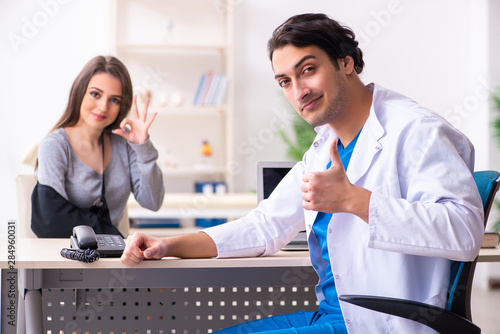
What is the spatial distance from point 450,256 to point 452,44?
4.69m

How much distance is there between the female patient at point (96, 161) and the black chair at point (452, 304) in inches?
50.7

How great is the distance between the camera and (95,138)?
241cm

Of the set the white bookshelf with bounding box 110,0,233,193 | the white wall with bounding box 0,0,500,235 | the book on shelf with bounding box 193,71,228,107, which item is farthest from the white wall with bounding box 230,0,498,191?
the book on shelf with bounding box 193,71,228,107

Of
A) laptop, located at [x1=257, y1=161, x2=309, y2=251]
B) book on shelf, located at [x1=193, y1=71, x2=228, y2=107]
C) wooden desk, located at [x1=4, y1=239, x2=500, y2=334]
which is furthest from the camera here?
book on shelf, located at [x1=193, y1=71, x2=228, y2=107]

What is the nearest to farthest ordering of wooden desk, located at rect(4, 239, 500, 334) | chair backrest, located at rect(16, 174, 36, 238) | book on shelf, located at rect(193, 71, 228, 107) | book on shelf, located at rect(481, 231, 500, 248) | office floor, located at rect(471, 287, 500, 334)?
wooden desk, located at rect(4, 239, 500, 334) < book on shelf, located at rect(481, 231, 500, 248) < chair backrest, located at rect(16, 174, 36, 238) < office floor, located at rect(471, 287, 500, 334) < book on shelf, located at rect(193, 71, 228, 107)

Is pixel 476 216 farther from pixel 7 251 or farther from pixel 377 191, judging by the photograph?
pixel 7 251

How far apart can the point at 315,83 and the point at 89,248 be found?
0.82 metres

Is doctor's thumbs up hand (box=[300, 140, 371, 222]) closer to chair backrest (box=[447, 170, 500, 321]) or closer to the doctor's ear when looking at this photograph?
chair backrest (box=[447, 170, 500, 321])

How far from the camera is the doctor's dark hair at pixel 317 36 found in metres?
1.54

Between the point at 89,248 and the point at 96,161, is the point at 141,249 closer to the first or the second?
the point at 89,248

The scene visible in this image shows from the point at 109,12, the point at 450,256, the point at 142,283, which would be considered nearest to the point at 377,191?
the point at 450,256

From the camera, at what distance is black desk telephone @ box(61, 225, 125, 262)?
1.59 metres

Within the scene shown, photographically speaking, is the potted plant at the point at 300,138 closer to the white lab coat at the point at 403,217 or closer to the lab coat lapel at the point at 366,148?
the white lab coat at the point at 403,217

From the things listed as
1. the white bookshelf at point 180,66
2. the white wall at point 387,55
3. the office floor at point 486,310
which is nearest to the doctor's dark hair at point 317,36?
the office floor at point 486,310
